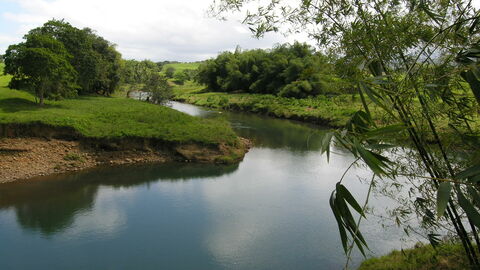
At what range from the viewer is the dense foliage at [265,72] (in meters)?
44.3

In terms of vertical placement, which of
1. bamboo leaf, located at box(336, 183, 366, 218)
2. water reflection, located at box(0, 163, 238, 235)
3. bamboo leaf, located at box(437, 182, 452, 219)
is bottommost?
water reflection, located at box(0, 163, 238, 235)

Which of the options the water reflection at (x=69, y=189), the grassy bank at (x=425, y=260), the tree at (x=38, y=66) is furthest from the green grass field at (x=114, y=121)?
the grassy bank at (x=425, y=260)

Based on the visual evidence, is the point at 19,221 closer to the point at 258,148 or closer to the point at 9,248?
the point at 9,248

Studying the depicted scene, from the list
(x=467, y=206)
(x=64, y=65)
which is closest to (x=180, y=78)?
(x=64, y=65)

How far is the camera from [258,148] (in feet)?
80.6

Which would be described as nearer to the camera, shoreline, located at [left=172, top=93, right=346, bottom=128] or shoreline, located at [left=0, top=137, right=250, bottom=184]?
shoreline, located at [left=0, top=137, right=250, bottom=184]

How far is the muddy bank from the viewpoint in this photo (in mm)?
17000

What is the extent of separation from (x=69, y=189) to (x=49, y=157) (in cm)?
331

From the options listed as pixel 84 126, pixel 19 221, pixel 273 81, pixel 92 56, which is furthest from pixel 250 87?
pixel 19 221

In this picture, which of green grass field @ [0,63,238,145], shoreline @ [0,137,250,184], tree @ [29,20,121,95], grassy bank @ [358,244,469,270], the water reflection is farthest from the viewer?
tree @ [29,20,121,95]

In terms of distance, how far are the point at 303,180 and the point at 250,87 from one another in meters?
37.4

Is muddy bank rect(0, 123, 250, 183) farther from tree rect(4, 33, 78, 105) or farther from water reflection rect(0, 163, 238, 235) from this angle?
tree rect(4, 33, 78, 105)

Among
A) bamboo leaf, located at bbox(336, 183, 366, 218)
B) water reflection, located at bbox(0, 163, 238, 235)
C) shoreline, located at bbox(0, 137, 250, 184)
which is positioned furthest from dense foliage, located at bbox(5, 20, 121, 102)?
bamboo leaf, located at bbox(336, 183, 366, 218)

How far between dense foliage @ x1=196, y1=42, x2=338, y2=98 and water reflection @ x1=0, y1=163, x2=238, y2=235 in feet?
73.1
